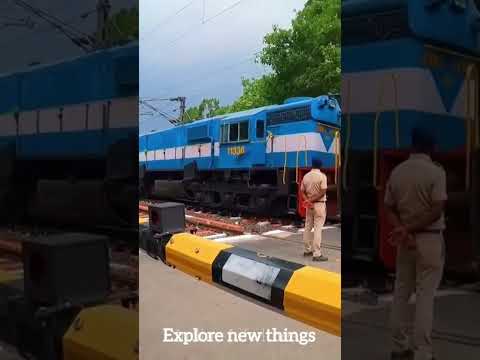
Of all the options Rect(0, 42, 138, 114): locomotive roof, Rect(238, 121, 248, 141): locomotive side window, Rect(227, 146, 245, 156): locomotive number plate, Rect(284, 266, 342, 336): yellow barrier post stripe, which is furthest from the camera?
Rect(227, 146, 245, 156): locomotive number plate

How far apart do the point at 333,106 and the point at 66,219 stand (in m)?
0.95

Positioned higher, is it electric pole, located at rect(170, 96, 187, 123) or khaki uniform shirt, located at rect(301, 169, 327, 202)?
electric pole, located at rect(170, 96, 187, 123)

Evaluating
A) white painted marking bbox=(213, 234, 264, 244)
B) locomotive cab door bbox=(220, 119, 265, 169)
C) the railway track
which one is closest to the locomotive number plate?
locomotive cab door bbox=(220, 119, 265, 169)

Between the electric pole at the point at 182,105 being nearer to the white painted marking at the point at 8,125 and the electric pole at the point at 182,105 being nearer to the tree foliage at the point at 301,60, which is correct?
the tree foliage at the point at 301,60

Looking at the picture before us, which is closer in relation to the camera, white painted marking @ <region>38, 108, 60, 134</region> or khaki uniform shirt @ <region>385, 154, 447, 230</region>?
khaki uniform shirt @ <region>385, 154, 447, 230</region>

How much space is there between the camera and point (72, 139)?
1206 mm

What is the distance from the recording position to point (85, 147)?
119 centimetres

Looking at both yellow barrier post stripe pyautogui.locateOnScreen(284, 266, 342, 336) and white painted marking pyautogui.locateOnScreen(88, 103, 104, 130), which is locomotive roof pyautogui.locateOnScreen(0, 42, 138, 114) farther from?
yellow barrier post stripe pyautogui.locateOnScreen(284, 266, 342, 336)

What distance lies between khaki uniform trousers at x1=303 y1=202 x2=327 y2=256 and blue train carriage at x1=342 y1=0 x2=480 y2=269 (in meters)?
0.44

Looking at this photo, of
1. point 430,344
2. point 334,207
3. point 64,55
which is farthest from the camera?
point 334,207

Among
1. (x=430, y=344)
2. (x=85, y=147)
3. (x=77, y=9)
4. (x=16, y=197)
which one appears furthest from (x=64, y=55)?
(x=430, y=344)

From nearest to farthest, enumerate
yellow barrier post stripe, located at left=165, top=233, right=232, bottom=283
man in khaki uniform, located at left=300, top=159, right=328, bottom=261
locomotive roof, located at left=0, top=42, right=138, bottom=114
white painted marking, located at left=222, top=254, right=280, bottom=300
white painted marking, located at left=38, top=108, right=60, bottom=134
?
locomotive roof, located at left=0, top=42, right=138, bottom=114, white painted marking, located at left=38, top=108, right=60, bottom=134, man in khaki uniform, located at left=300, top=159, right=328, bottom=261, white painted marking, located at left=222, top=254, right=280, bottom=300, yellow barrier post stripe, located at left=165, top=233, right=232, bottom=283

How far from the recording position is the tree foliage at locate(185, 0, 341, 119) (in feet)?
4.33

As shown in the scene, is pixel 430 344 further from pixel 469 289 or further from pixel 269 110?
pixel 269 110
